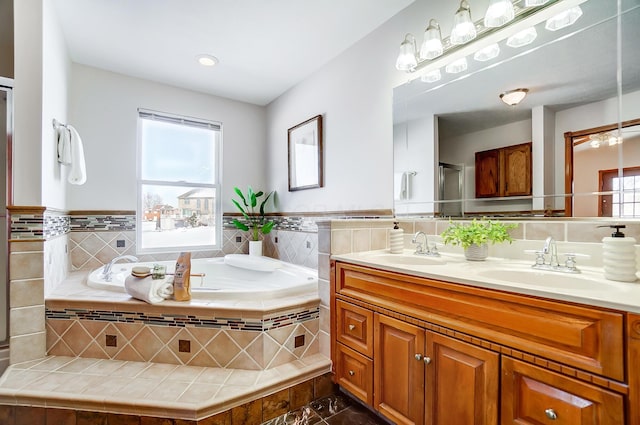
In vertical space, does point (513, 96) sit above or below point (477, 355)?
above

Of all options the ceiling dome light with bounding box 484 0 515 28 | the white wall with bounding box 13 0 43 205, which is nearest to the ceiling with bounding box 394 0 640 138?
the ceiling dome light with bounding box 484 0 515 28

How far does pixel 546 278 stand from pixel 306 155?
2245 millimetres

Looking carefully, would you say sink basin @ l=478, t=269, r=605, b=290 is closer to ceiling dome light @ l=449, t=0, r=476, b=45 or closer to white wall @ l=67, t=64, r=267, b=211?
ceiling dome light @ l=449, t=0, r=476, b=45

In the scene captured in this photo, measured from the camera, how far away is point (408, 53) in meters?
1.87

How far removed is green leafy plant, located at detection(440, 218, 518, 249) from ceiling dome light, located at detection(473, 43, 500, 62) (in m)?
0.90

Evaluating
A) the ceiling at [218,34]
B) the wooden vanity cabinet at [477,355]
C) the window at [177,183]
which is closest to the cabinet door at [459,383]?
the wooden vanity cabinet at [477,355]

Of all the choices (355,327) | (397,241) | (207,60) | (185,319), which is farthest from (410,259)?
(207,60)

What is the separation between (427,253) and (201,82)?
2.81 m

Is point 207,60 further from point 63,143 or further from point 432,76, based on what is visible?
point 432,76

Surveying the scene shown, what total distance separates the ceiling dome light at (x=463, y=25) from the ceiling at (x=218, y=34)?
1.72ft

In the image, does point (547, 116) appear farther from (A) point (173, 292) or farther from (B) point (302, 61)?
(A) point (173, 292)

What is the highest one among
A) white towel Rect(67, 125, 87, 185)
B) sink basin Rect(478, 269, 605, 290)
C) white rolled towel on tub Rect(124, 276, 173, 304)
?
white towel Rect(67, 125, 87, 185)

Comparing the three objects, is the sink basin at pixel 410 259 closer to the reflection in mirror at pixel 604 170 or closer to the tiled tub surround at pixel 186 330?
the tiled tub surround at pixel 186 330

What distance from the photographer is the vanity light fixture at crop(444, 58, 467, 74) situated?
1.71 meters
